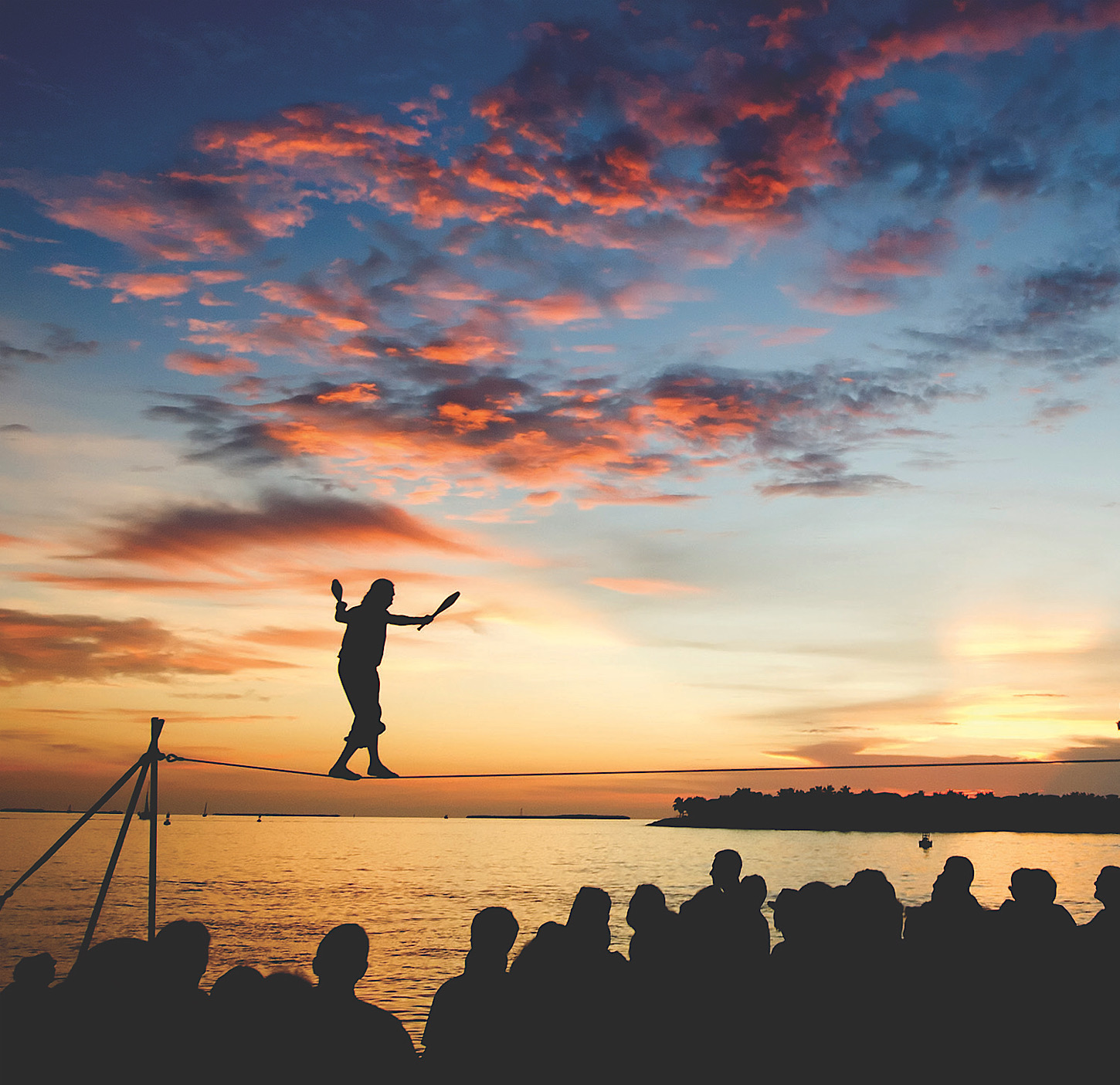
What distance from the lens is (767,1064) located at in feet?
11.8

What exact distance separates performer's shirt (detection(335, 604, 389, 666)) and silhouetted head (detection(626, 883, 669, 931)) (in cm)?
329

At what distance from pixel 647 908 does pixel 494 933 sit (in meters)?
0.91

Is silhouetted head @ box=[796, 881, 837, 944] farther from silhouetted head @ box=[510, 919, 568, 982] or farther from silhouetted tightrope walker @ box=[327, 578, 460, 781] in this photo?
silhouetted tightrope walker @ box=[327, 578, 460, 781]

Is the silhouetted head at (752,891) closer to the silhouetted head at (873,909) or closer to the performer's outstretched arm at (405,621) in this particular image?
the silhouetted head at (873,909)

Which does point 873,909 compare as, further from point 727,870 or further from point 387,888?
point 387,888

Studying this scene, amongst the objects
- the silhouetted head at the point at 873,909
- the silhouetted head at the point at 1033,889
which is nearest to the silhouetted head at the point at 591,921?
the silhouetted head at the point at 873,909

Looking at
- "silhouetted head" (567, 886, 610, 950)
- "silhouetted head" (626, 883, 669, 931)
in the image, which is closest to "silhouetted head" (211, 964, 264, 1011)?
"silhouetted head" (567, 886, 610, 950)

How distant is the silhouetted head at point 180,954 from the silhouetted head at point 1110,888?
13.4 ft

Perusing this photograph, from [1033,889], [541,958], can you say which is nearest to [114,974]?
[541,958]

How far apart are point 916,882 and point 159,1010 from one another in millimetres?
85022

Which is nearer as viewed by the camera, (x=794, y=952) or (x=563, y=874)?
(x=794, y=952)

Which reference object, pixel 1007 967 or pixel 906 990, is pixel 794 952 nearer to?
pixel 906 990

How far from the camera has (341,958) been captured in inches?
129

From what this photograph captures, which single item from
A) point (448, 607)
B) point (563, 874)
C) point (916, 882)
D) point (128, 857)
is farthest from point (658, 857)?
point (448, 607)
